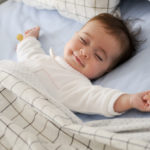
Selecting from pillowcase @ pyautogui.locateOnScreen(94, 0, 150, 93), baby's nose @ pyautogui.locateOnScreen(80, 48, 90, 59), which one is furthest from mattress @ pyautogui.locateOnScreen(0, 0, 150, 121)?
baby's nose @ pyautogui.locateOnScreen(80, 48, 90, 59)

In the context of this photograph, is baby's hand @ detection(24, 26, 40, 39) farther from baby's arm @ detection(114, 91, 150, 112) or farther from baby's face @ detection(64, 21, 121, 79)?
baby's arm @ detection(114, 91, 150, 112)

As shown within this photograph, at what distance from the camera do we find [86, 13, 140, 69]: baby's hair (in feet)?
3.53

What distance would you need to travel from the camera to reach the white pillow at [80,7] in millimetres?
1197

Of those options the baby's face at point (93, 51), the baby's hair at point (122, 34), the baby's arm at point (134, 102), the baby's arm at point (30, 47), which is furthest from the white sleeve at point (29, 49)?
the baby's arm at point (134, 102)

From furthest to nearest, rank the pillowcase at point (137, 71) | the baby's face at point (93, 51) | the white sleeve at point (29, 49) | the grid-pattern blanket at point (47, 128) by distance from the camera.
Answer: the white sleeve at point (29, 49), the baby's face at point (93, 51), the pillowcase at point (137, 71), the grid-pattern blanket at point (47, 128)

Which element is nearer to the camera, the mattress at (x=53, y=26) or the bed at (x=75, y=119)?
the bed at (x=75, y=119)

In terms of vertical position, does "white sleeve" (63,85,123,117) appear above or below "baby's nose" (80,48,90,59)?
below

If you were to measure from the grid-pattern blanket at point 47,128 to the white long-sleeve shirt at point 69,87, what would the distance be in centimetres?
8

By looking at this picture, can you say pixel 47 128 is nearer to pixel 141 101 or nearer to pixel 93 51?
pixel 141 101

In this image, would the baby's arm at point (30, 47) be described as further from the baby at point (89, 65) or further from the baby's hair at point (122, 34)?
the baby's hair at point (122, 34)

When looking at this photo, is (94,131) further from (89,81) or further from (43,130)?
(89,81)

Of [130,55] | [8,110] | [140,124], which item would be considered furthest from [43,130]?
[130,55]

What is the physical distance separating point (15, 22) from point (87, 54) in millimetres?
660

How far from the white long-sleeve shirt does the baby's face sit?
0.03 metres
